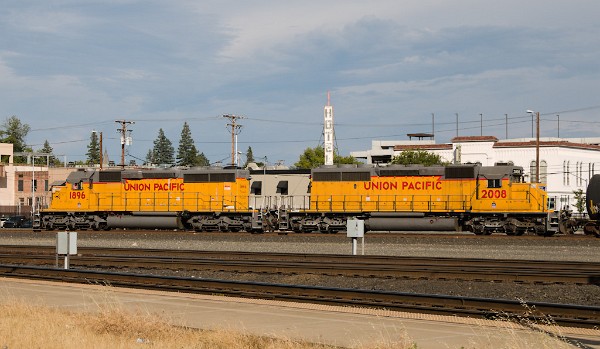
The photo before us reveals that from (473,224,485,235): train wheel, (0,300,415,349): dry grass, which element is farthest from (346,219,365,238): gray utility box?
(0,300,415,349): dry grass

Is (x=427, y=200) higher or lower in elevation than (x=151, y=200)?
higher

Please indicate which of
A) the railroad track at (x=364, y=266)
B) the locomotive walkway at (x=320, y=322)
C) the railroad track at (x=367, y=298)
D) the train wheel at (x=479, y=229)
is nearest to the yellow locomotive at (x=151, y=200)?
the train wheel at (x=479, y=229)

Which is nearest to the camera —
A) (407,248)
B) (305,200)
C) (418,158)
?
(407,248)

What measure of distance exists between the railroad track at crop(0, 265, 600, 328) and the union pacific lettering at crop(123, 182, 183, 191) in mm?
22485

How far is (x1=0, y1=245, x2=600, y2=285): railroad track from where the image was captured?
19672 mm

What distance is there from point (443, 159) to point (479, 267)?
260 feet

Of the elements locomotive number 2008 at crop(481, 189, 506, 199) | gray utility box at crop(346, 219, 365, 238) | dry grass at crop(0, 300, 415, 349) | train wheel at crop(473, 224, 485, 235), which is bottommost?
dry grass at crop(0, 300, 415, 349)

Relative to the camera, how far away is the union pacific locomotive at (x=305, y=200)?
3841 centimetres

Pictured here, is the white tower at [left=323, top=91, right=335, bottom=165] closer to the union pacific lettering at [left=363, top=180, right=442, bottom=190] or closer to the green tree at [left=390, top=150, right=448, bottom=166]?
the green tree at [left=390, top=150, right=448, bottom=166]

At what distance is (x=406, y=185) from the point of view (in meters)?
40.0

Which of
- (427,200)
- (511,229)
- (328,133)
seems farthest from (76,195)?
(328,133)

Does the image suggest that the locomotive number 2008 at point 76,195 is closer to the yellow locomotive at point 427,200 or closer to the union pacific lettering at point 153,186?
the union pacific lettering at point 153,186

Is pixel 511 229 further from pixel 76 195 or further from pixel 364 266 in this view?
pixel 76 195

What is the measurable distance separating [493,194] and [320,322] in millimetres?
27124
